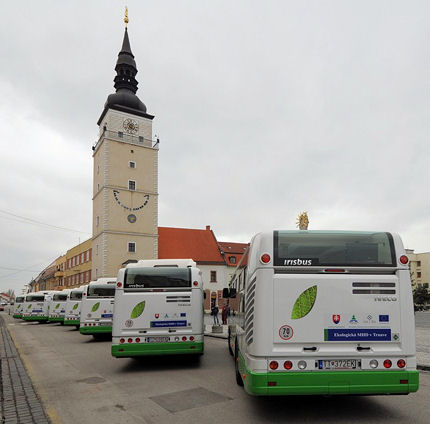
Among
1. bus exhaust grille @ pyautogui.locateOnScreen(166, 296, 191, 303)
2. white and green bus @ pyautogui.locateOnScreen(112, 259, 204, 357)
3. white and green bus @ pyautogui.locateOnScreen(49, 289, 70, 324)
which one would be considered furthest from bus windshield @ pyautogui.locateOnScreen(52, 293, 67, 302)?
bus exhaust grille @ pyautogui.locateOnScreen(166, 296, 191, 303)

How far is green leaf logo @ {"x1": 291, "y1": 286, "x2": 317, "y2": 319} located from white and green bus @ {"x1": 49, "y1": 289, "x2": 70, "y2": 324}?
1164 inches

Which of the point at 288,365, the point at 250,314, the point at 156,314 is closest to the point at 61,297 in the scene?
the point at 156,314

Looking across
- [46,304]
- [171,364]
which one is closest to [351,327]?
[171,364]

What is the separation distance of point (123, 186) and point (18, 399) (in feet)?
143

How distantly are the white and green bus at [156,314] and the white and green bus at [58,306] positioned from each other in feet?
77.5

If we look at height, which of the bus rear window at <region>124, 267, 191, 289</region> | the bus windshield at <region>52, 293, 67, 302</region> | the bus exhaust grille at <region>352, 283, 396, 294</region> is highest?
the bus rear window at <region>124, 267, 191, 289</region>

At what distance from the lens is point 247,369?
606cm

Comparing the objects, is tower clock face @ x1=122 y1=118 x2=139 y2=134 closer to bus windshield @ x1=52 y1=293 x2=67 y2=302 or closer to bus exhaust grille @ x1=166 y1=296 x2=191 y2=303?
bus windshield @ x1=52 y1=293 x2=67 y2=302

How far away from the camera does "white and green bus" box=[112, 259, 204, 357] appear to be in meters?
10.5

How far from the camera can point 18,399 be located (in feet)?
23.8

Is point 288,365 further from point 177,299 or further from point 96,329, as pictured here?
point 96,329

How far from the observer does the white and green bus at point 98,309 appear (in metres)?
18.2

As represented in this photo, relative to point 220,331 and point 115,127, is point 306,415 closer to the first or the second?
point 220,331

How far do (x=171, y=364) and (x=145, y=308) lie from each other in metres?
1.89
